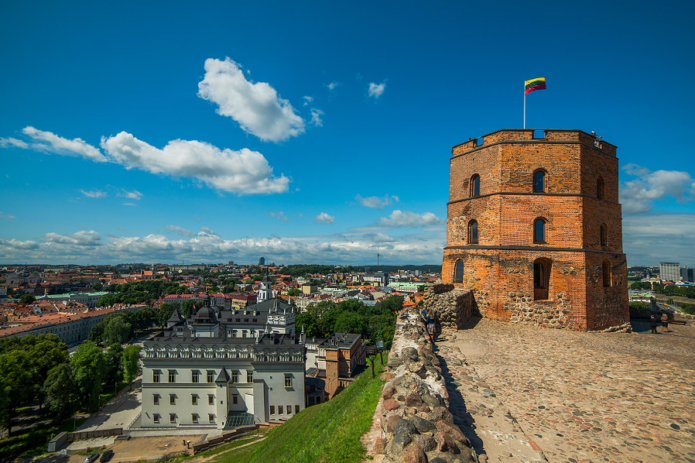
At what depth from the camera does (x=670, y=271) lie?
6801 inches

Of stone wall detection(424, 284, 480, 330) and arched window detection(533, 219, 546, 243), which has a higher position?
arched window detection(533, 219, 546, 243)

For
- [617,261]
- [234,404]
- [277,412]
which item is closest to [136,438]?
[234,404]

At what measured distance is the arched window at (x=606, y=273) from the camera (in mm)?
14617

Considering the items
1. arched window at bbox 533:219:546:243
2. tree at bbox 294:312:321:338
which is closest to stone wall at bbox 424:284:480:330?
arched window at bbox 533:219:546:243

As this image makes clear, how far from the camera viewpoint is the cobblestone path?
16.5ft

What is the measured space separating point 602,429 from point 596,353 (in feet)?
16.8

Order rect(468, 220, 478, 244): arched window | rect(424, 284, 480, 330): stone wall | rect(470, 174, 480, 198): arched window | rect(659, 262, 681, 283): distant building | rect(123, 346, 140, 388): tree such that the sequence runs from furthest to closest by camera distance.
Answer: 1. rect(659, 262, 681, 283): distant building
2. rect(123, 346, 140, 388): tree
3. rect(470, 174, 480, 198): arched window
4. rect(468, 220, 478, 244): arched window
5. rect(424, 284, 480, 330): stone wall

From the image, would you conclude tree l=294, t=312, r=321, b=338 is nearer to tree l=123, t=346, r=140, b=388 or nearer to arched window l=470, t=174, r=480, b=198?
tree l=123, t=346, r=140, b=388

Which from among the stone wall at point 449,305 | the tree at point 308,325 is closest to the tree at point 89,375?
the tree at point 308,325

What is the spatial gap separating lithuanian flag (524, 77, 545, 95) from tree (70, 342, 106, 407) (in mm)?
51986

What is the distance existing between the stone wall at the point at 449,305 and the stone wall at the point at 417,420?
193 inches

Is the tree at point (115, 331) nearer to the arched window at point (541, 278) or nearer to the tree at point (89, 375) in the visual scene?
the tree at point (89, 375)

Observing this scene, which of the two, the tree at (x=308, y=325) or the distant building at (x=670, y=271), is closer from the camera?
the tree at (x=308, y=325)

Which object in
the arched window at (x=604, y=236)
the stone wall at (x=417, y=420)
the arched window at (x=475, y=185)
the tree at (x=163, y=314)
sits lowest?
the tree at (x=163, y=314)
